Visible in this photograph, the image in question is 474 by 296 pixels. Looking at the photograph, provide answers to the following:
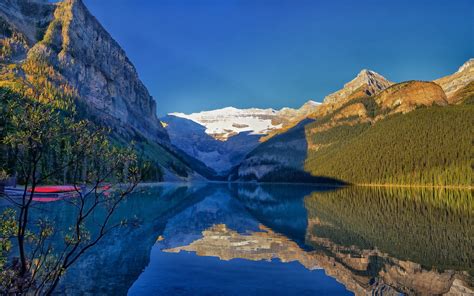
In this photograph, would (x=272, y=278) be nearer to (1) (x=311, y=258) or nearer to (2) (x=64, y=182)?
(1) (x=311, y=258)

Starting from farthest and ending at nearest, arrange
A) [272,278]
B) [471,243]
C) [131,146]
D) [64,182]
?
[64,182] → [471,243] → [272,278] → [131,146]

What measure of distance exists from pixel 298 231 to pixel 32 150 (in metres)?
36.5

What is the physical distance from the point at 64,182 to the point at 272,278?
11947 centimetres

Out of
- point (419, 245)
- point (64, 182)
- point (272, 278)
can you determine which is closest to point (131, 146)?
point (272, 278)

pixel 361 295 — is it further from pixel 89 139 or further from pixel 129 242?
pixel 129 242

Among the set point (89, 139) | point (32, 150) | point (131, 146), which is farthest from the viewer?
point (131, 146)

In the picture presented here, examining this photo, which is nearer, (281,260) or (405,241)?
(281,260)

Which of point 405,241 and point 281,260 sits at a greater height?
point 405,241

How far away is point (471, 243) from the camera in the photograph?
3194cm

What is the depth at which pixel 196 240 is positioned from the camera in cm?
3703

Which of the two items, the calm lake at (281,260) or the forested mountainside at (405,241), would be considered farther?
the forested mountainside at (405,241)

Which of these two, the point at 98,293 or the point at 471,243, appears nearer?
the point at 98,293

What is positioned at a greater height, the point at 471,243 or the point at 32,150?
the point at 32,150

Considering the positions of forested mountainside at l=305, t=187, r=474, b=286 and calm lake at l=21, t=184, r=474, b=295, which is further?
forested mountainside at l=305, t=187, r=474, b=286
